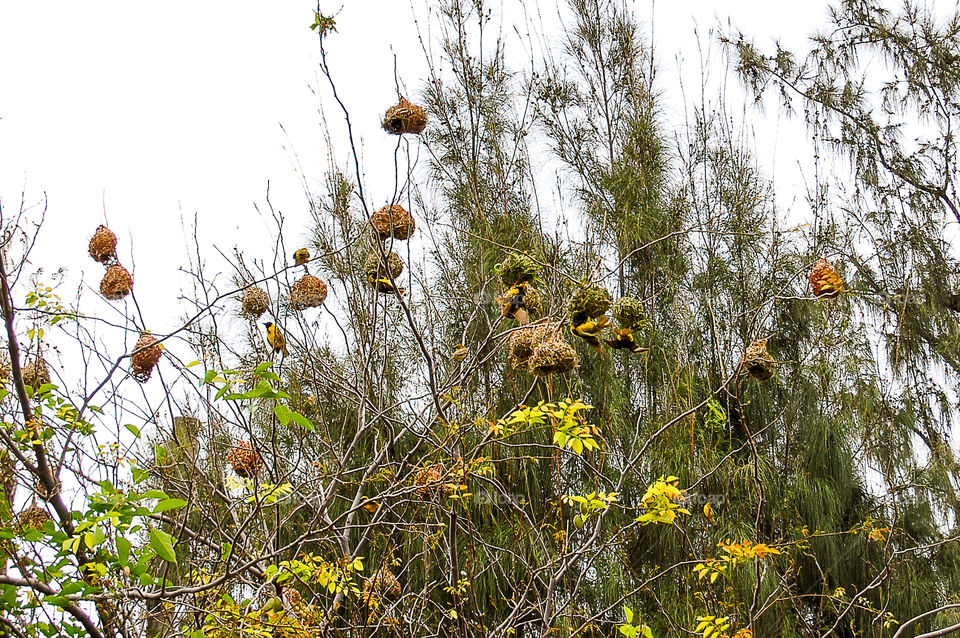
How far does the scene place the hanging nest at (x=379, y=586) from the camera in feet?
7.29

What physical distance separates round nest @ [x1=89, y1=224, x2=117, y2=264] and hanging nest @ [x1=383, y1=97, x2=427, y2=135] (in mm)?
1055

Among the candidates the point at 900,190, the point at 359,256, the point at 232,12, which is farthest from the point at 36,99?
the point at 900,190

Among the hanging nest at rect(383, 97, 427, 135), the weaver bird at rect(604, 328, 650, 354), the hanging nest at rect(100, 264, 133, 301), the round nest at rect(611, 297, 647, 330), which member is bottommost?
the weaver bird at rect(604, 328, 650, 354)

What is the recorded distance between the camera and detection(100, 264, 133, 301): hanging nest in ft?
9.53

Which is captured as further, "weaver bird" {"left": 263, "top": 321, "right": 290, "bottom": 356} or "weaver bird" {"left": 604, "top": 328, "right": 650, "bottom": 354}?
"weaver bird" {"left": 263, "top": 321, "right": 290, "bottom": 356}

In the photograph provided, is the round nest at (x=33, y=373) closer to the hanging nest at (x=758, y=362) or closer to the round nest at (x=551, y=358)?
the round nest at (x=551, y=358)

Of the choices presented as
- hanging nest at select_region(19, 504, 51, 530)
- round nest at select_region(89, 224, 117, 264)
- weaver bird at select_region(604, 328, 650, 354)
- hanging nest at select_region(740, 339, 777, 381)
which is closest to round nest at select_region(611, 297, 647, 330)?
weaver bird at select_region(604, 328, 650, 354)

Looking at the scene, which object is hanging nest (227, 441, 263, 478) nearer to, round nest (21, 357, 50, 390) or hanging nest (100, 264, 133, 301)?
round nest (21, 357, 50, 390)

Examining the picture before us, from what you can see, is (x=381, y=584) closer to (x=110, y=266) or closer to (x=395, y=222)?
(x=395, y=222)

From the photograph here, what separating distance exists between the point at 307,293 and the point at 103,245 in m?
0.69

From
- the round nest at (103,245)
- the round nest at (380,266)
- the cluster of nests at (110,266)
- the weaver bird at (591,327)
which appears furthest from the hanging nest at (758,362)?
the round nest at (103,245)

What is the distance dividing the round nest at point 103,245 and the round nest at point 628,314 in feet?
5.80

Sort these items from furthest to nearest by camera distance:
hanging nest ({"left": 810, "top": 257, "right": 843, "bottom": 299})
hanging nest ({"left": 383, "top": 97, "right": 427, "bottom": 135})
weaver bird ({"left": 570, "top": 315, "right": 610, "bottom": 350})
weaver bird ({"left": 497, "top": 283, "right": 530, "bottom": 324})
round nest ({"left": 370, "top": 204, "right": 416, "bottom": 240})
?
1. round nest ({"left": 370, "top": 204, "right": 416, "bottom": 240})
2. hanging nest ({"left": 383, "top": 97, "right": 427, "bottom": 135})
3. hanging nest ({"left": 810, "top": 257, "right": 843, "bottom": 299})
4. weaver bird ({"left": 497, "top": 283, "right": 530, "bottom": 324})
5. weaver bird ({"left": 570, "top": 315, "right": 610, "bottom": 350})

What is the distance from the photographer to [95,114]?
15.9 ft
